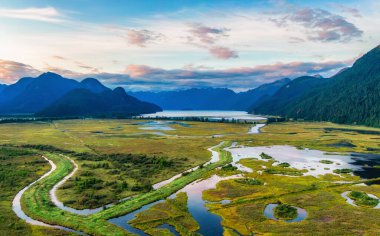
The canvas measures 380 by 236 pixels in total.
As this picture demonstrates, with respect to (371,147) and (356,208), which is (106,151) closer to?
(356,208)

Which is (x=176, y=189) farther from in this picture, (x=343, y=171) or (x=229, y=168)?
(x=343, y=171)

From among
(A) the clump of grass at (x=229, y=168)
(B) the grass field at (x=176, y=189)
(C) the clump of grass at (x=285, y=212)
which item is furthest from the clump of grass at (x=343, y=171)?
(C) the clump of grass at (x=285, y=212)

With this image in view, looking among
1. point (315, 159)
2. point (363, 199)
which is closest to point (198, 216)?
point (363, 199)

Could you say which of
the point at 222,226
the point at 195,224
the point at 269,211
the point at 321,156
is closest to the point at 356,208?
the point at 269,211

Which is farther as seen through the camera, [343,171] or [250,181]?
[343,171]

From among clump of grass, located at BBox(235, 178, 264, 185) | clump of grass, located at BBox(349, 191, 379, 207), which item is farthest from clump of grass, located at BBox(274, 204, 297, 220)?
clump of grass, located at BBox(235, 178, 264, 185)

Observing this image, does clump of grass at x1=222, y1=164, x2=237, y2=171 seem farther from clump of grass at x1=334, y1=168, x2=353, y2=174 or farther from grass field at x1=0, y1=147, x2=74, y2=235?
grass field at x1=0, y1=147, x2=74, y2=235
